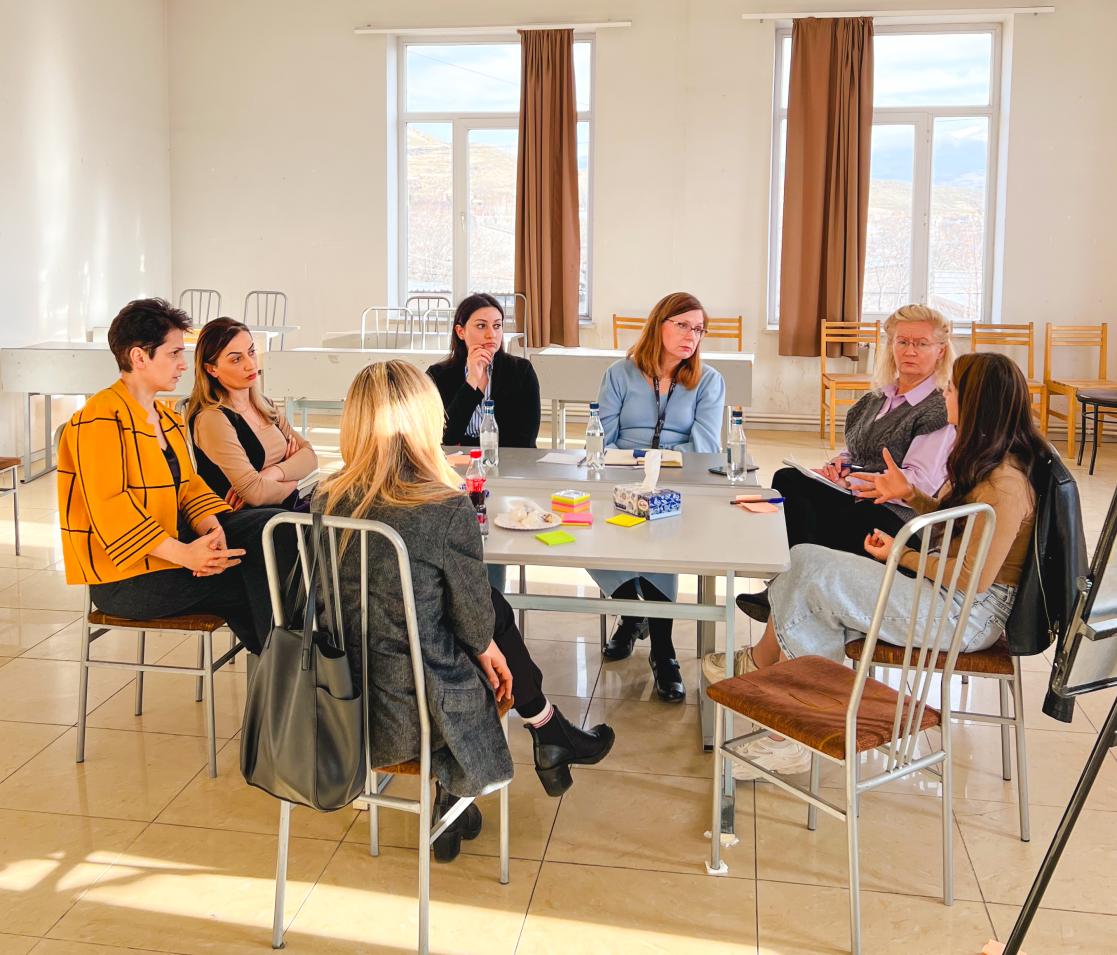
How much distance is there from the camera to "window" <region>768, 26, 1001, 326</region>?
829cm

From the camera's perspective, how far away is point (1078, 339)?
8.05m

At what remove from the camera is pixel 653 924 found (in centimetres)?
235

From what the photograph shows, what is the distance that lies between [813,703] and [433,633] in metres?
0.76

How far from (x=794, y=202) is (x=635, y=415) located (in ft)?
15.4

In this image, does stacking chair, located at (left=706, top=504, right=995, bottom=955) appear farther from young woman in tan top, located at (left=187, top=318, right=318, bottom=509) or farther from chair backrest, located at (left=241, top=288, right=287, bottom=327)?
chair backrest, located at (left=241, top=288, right=287, bottom=327)

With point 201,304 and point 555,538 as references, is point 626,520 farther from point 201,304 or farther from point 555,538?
point 201,304

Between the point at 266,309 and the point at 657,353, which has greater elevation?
the point at 266,309

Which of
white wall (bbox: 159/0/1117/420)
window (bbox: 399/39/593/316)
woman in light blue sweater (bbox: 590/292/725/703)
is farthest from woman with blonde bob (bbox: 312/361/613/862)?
window (bbox: 399/39/593/316)

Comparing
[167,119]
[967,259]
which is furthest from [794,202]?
[167,119]

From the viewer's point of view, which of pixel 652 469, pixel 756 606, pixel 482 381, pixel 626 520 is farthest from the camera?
pixel 482 381

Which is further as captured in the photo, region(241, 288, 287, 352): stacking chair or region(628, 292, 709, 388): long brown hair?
region(241, 288, 287, 352): stacking chair

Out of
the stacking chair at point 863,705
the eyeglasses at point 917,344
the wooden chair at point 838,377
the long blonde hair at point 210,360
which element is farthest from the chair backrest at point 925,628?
the wooden chair at point 838,377

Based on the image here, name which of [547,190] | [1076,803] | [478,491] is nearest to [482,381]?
[478,491]

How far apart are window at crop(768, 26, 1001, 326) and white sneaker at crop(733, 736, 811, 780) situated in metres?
5.98
